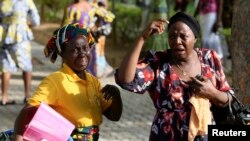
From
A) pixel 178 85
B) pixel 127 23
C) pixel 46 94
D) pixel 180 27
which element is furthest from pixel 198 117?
pixel 127 23

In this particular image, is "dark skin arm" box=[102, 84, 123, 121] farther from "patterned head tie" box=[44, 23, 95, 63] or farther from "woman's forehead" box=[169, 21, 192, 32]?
"woman's forehead" box=[169, 21, 192, 32]

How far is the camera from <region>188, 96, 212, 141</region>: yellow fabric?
3.88 metres

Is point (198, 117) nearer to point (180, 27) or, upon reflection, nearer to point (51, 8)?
point (180, 27)

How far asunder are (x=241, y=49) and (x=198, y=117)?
1.71 m

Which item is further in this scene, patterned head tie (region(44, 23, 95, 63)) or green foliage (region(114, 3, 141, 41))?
green foliage (region(114, 3, 141, 41))

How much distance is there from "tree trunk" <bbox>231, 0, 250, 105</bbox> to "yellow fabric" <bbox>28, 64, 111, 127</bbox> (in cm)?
158

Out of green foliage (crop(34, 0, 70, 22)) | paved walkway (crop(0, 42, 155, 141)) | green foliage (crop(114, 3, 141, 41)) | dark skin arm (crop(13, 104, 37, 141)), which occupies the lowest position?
paved walkway (crop(0, 42, 155, 141))

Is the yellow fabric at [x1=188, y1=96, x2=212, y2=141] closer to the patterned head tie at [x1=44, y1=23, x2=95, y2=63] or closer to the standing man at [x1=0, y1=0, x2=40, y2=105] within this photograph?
the patterned head tie at [x1=44, y1=23, x2=95, y2=63]

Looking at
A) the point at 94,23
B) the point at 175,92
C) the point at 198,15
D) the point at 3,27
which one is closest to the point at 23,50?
the point at 3,27

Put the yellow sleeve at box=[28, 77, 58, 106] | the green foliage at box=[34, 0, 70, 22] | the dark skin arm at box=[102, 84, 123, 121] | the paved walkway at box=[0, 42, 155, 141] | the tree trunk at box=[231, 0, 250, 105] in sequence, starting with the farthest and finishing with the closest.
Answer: the green foliage at box=[34, 0, 70, 22] < the paved walkway at box=[0, 42, 155, 141] < the tree trunk at box=[231, 0, 250, 105] < the dark skin arm at box=[102, 84, 123, 121] < the yellow sleeve at box=[28, 77, 58, 106]

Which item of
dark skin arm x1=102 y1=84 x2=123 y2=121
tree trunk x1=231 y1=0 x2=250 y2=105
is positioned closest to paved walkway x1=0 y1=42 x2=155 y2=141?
tree trunk x1=231 y1=0 x2=250 y2=105

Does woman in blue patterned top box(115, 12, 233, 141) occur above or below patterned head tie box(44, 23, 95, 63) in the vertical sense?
below

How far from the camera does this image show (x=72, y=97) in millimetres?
4094

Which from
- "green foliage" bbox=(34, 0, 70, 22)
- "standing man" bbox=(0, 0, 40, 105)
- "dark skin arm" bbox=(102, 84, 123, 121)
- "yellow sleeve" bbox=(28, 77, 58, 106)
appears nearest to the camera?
"yellow sleeve" bbox=(28, 77, 58, 106)
